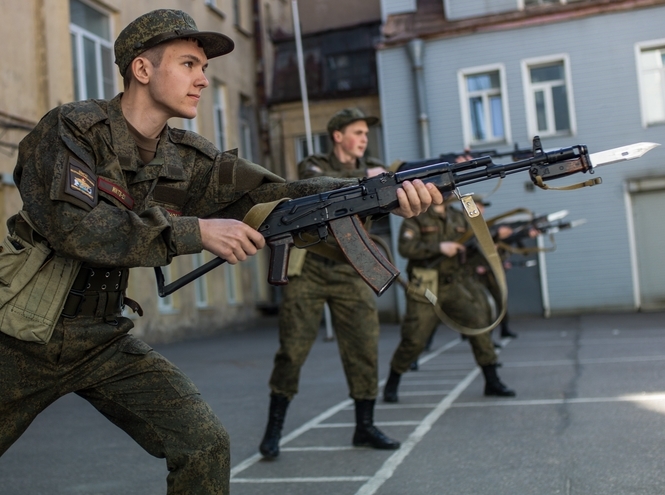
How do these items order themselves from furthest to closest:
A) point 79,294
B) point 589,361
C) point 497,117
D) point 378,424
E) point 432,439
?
point 497,117, point 589,361, point 378,424, point 432,439, point 79,294

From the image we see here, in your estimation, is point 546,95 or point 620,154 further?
point 546,95

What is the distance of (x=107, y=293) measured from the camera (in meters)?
3.00

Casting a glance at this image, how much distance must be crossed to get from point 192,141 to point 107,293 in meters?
0.69

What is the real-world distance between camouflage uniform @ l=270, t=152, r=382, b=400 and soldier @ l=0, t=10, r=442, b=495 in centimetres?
253

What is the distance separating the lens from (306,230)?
3279 mm

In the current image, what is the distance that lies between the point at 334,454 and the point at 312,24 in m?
23.2

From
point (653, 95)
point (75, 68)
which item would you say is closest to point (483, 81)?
point (653, 95)

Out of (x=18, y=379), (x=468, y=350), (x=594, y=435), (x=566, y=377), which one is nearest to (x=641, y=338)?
(x=468, y=350)

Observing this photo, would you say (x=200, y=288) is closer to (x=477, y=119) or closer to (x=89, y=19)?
(x=89, y=19)

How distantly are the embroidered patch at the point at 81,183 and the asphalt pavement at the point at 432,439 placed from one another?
235cm

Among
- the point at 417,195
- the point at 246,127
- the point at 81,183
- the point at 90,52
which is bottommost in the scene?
the point at 417,195

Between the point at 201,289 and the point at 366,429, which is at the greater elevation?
the point at 201,289

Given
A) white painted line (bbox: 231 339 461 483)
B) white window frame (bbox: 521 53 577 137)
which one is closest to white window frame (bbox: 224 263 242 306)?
white window frame (bbox: 521 53 577 137)

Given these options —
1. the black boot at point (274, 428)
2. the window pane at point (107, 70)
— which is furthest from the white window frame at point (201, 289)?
the black boot at point (274, 428)
